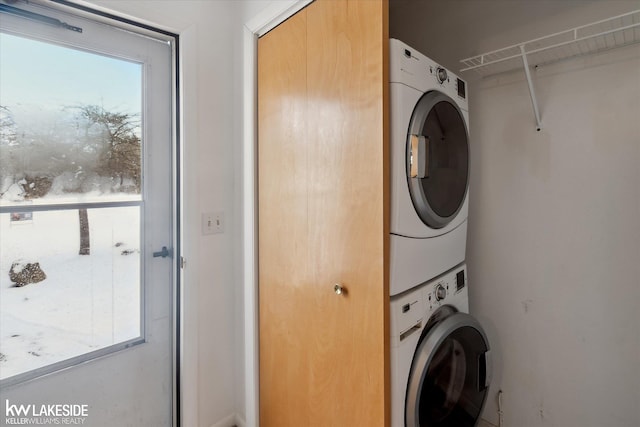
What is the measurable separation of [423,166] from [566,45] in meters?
0.94

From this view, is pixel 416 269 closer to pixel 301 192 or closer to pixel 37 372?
pixel 301 192

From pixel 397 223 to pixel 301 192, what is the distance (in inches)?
18.0

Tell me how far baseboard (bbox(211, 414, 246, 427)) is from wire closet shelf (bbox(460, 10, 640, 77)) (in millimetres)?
2163

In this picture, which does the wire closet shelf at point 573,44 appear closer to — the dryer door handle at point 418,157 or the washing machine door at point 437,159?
the washing machine door at point 437,159

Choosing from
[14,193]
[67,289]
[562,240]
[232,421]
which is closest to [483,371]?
[562,240]

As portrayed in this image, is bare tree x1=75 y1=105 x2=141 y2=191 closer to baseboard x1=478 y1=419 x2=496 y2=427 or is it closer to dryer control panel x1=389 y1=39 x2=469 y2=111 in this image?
dryer control panel x1=389 y1=39 x2=469 y2=111

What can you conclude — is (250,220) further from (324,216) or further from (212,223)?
(324,216)

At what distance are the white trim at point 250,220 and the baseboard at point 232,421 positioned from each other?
103 mm

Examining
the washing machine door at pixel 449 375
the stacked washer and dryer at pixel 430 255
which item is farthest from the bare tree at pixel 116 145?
the washing machine door at pixel 449 375

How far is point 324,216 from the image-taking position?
46.0 inches

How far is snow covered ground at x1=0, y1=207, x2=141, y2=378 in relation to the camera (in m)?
1.17

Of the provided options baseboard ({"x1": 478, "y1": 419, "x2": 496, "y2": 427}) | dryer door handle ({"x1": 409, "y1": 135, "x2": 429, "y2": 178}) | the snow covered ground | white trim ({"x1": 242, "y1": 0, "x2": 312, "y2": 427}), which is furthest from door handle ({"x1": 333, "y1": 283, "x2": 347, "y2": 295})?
baseboard ({"x1": 478, "y1": 419, "x2": 496, "y2": 427})

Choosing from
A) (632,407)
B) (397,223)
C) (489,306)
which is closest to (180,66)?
(397,223)

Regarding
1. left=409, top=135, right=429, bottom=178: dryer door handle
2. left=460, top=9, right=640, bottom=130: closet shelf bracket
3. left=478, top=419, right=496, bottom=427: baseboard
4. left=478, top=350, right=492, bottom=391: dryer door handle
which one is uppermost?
left=460, top=9, right=640, bottom=130: closet shelf bracket
